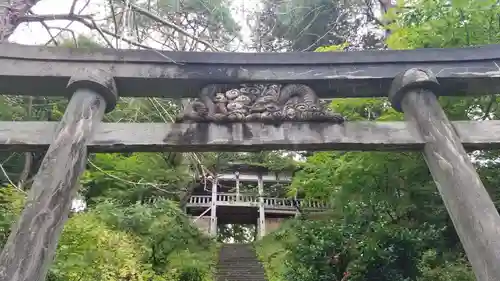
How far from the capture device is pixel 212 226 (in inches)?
660

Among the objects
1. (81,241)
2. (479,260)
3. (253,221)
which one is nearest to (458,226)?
(479,260)

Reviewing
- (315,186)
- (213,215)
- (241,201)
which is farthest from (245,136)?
(241,201)

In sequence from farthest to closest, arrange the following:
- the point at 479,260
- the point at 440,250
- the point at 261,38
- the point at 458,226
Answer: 1. the point at 440,250
2. the point at 261,38
3. the point at 458,226
4. the point at 479,260

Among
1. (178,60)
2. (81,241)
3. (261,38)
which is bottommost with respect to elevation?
(81,241)

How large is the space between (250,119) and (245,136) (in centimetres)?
Result: 20

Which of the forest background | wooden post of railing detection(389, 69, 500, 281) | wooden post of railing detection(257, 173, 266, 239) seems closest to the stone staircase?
wooden post of railing detection(257, 173, 266, 239)

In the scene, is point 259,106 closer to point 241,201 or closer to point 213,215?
point 213,215

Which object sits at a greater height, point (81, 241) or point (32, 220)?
point (81, 241)

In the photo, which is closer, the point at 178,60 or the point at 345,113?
the point at 178,60

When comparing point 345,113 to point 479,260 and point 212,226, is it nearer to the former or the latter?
point 479,260

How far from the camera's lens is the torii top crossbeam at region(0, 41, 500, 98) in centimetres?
451

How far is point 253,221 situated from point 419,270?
1528 cm

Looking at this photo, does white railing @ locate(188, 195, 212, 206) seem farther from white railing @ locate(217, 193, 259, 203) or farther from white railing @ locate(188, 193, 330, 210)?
white railing @ locate(217, 193, 259, 203)

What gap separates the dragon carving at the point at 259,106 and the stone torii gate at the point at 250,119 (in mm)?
29
